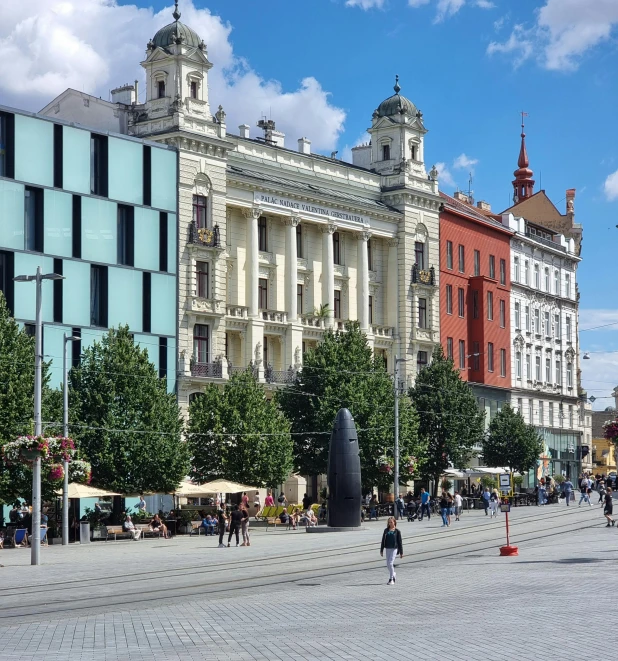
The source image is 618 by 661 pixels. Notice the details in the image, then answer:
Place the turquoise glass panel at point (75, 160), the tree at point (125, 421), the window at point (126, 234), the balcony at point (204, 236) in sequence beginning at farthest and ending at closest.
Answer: the balcony at point (204, 236)
the window at point (126, 234)
the turquoise glass panel at point (75, 160)
the tree at point (125, 421)

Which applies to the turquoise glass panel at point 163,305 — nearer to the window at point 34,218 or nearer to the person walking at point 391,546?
the window at point 34,218

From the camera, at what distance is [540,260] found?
107812 millimetres

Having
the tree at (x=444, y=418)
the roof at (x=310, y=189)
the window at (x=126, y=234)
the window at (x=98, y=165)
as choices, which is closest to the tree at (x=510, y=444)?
the tree at (x=444, y=418)

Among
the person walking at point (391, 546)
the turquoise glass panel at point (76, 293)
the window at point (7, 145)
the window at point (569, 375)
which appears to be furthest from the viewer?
the window at point (569, 375)

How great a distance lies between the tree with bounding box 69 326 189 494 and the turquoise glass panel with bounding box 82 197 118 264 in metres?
9.97

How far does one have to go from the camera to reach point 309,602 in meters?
26.0

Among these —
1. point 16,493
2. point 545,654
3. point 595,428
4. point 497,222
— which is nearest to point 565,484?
point 497,222

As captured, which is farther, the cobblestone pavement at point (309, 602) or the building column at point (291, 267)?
the building column at point (291, 267)

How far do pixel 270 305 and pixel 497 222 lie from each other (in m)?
29.4

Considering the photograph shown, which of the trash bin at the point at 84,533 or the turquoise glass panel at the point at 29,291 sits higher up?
the turquoise glass panel at the point at 29,291

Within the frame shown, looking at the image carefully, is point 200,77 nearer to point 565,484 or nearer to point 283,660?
point 565,484

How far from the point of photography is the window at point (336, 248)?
276 ft

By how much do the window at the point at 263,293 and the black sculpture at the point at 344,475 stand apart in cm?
2347

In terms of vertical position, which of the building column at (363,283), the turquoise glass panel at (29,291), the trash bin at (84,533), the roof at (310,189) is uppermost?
the roof at (310,189)
